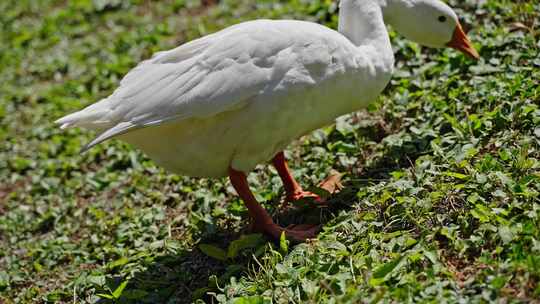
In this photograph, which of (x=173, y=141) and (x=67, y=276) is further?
(x=67, y=276)

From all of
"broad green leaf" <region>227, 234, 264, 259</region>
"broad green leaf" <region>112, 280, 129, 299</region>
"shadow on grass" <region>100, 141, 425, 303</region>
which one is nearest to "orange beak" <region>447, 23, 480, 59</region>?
"shadow on grass" <region>100, 141, 425, 303</region>

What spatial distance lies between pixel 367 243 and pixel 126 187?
8.39ft

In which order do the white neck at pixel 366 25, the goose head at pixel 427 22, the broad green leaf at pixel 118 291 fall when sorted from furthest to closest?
1. the goose head at pixel 427 22
2. the white neck at pixel 366 25
3. the broad green leaf at pixel 118 291

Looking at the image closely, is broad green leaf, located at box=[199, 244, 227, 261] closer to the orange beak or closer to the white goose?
the white goose

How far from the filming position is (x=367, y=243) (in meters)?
3.83

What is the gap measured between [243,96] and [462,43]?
Answer: 191 cm

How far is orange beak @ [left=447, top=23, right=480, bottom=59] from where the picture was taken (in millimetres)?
4957

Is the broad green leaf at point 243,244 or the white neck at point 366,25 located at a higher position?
the white neck at point 366,25

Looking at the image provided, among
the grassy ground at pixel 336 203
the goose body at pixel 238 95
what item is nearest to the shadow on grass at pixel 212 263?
the grassy ground at pixel 336 203

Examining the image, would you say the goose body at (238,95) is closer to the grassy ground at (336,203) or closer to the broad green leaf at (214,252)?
the broad green leaf at (214,252)

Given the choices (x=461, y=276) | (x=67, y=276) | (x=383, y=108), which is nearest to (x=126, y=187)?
(x=67, y=276)

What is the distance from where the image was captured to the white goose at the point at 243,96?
398cm

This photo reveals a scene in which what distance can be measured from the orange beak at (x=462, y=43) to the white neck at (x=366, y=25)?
0.66 m

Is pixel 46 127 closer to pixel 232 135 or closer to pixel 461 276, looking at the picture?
pixel 232 135
